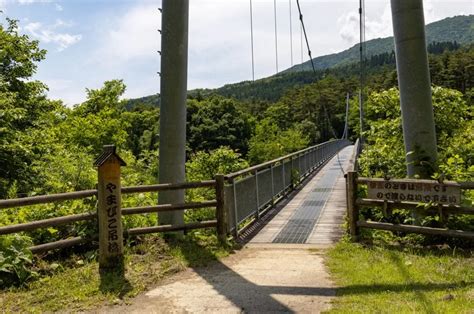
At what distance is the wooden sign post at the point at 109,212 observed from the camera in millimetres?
5910

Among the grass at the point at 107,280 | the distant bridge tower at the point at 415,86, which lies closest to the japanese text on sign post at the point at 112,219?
the grass at the point at 107,280

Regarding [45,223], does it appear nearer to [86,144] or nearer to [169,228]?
[169,228]

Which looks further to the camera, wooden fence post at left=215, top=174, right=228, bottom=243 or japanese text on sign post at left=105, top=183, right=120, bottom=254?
wooden fence post at left=215, top=174, right=228, bottom=243

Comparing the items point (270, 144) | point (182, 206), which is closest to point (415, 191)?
point (182, 206)

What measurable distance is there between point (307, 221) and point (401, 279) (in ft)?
14.4

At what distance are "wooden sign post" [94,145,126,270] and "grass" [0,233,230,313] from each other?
20 centimetres

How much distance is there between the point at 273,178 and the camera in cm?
1166

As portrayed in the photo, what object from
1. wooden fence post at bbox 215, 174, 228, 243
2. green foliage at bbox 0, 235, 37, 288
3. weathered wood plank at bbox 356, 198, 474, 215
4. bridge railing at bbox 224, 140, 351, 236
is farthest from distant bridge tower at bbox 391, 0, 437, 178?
green foliage at bbox 0, 235, 37, 288

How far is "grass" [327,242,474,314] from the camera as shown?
4.21 m

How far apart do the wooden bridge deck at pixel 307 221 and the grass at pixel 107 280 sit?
56.0 inches

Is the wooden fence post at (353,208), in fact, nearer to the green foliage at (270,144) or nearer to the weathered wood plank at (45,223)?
the weathered wood plank at (45,223)

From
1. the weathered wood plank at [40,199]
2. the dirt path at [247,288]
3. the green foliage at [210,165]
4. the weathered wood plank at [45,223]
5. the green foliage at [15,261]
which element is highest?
the green foliage at [210,165]

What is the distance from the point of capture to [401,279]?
16.6 ft

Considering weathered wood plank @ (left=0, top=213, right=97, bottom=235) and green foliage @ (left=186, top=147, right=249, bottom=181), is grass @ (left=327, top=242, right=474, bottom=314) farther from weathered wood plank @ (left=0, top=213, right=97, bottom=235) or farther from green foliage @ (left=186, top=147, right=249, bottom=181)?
green foliage @ (left=186, top=147, right=249, bottom=181)
